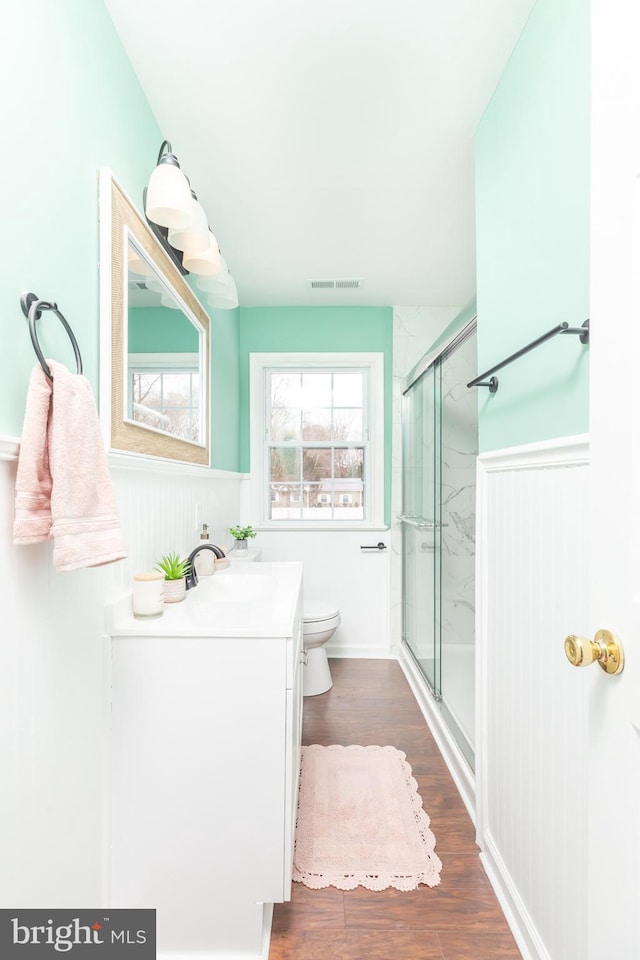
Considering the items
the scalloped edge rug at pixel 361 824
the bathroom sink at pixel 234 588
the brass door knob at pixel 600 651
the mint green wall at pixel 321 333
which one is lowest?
the scalloped edge rug at pixel 361 824

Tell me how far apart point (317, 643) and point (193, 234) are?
2.04 meters

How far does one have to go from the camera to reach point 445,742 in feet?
6.86

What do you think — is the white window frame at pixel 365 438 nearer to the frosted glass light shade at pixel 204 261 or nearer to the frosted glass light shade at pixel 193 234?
the frosted glass light shade at pixel 204 261

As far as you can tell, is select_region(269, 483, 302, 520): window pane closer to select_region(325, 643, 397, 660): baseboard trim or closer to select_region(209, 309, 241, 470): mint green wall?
select_region(209, 309, 241, 470): mint green wall

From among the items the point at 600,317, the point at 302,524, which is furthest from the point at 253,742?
the point at 302,524

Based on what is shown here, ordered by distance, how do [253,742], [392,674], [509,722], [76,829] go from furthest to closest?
[392,674] < [509,722] < [253,742] < [76,829]

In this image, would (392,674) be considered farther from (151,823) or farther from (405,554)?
(151,823)


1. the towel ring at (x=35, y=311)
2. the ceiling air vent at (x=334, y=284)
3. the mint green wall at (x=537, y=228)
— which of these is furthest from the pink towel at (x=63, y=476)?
the ceiling air vent at (x=334, y=284)

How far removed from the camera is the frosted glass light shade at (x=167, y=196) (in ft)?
4.55

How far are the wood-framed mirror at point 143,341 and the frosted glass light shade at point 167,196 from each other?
0.06m

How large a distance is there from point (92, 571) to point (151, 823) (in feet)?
2.12

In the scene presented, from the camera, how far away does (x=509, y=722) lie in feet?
4.39

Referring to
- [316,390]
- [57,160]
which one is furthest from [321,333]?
[57,160]

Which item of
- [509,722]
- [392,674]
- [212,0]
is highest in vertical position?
[212,0]
